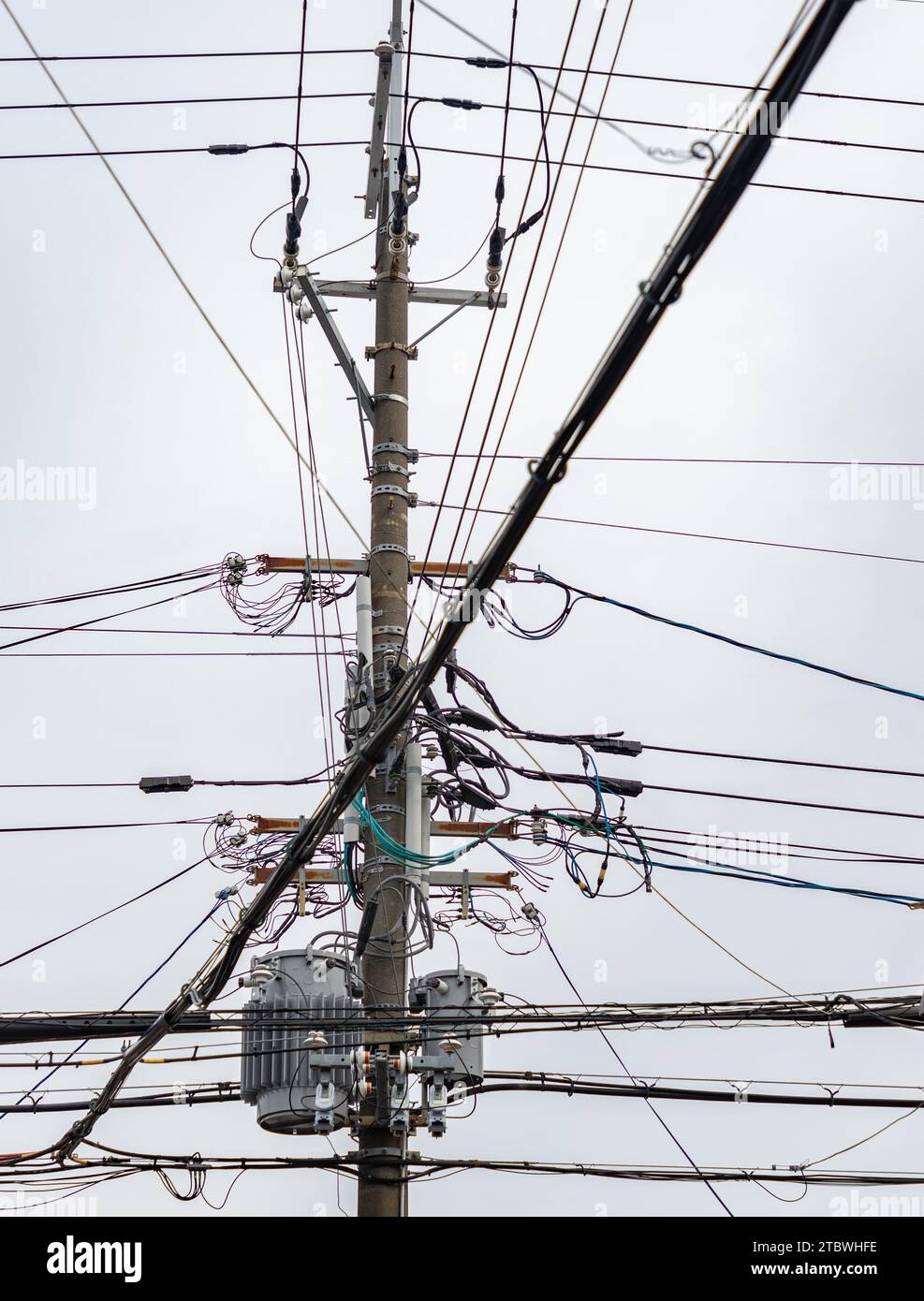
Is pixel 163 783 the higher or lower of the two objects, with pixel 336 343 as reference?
lower

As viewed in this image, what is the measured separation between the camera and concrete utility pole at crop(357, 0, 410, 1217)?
1012cm

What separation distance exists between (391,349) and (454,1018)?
5171mm

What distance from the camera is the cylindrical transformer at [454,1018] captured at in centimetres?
1012

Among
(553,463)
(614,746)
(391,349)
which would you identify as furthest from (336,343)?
(553,463)

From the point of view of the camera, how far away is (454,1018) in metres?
10.2

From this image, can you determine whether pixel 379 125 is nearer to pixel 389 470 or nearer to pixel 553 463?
pixel 389 470

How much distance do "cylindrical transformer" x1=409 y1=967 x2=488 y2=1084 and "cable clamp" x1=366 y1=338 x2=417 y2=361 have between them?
481 centimetres

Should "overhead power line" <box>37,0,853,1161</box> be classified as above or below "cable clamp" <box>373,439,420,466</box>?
below

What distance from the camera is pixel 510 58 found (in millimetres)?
6973

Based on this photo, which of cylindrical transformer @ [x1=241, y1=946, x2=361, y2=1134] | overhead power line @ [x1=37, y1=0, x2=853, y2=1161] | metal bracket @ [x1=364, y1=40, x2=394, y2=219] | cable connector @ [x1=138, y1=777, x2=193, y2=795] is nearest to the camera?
overhead power line @ [x1=37, y1=0, x2=853, y2=1161]

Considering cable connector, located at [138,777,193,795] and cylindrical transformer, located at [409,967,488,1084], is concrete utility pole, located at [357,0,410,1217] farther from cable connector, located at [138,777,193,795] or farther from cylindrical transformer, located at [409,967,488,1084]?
cable connector, located at [138,777,193,795]

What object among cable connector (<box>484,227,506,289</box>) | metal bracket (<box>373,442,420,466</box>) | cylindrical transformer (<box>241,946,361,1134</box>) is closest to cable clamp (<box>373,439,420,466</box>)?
metal bracket (<box>373,442,420,466</box>)

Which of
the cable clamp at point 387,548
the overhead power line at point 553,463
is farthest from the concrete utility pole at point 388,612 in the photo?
the overhead power line at point 553,463

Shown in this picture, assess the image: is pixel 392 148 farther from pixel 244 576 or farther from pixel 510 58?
pixel 510 58
